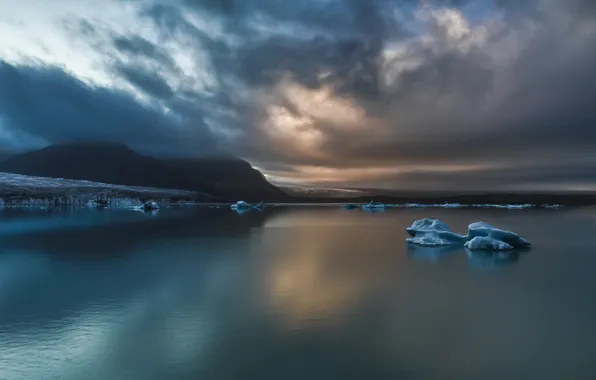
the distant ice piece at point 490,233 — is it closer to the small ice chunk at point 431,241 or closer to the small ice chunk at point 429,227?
the small ice chunk at point 431,241

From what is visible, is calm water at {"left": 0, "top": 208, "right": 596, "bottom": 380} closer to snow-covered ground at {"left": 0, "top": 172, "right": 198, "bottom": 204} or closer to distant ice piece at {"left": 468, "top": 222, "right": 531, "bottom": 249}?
distant ice piece at {"left": 468, "top": 222, "right": 531, "bottom": 249}

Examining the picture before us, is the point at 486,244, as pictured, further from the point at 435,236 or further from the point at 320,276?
the point at 320,276

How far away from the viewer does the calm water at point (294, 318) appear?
9.42m

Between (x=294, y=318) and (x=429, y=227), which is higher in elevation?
(x=429, y=227)

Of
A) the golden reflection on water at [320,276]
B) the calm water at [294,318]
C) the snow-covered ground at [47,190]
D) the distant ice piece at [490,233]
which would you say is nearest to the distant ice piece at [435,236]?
the distant ice piece at [490,233]

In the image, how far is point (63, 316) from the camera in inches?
514

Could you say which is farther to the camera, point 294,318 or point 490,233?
point 490,233

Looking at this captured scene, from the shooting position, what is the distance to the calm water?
9.42m

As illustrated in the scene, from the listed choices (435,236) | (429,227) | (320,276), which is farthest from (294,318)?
(429,227)

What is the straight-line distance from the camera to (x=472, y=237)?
3064cm

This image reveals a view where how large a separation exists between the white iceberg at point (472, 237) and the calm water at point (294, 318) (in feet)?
8.75

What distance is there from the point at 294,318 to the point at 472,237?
2143 centimetres

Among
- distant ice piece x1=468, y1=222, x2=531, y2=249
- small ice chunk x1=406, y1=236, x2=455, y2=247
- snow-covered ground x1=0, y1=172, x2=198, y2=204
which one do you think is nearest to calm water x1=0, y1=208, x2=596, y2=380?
distant ice piece x1=468, y1=222, x2=531, y2=249

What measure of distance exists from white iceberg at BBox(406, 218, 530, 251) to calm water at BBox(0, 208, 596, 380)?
2.67 meters
